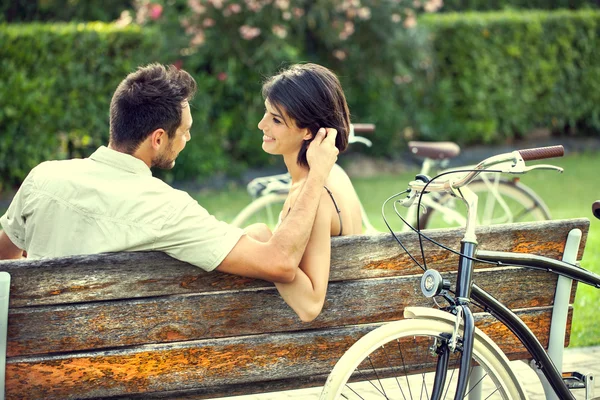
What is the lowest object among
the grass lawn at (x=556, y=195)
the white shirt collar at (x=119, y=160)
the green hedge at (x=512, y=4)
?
the white shirt collar at (x=119, y=160)

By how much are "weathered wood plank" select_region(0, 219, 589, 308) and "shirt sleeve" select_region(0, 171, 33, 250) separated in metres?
0.43

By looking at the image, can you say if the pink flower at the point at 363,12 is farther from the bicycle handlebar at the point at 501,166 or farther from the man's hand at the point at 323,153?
the bicycle handlebar at the point at 501,166

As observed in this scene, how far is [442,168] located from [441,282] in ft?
11.1

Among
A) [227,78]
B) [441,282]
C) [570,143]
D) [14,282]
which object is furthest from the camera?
[570,143]

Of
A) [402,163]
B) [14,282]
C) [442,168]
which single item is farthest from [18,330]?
[402,163]

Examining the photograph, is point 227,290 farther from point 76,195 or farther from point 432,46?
point 432,46

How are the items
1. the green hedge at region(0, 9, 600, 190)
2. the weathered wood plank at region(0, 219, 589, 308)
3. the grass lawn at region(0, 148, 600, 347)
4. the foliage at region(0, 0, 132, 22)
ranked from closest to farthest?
1. the weathered wood plank at region(0, 219, 589, 308)
2. the grass lawn at region(0, 148, 600, 347)
3. the green hedge at region(0, 9, 600, 190)
4. the foliage at region(0, 0, 132, 22)

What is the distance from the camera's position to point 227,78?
11312 mm

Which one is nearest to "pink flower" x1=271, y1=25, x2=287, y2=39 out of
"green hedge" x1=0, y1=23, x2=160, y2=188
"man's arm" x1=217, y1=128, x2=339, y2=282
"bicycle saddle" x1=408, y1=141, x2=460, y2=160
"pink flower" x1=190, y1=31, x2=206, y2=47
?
"pink flower" x1=190, y1=31, x2=206, y2=47

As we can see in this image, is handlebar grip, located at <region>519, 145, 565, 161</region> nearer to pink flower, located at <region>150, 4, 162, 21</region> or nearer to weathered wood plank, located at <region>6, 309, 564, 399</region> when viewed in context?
weathered wood plank, located at <region>6, 309, 564, 399</region>

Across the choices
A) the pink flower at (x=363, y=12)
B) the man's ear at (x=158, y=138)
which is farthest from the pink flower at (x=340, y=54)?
the man's ear at (x=158, y=138)

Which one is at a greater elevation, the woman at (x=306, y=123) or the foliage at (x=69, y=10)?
the foliage at (x=69, y=10)

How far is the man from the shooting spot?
2639 mm

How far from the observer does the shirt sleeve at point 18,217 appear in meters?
2.82
